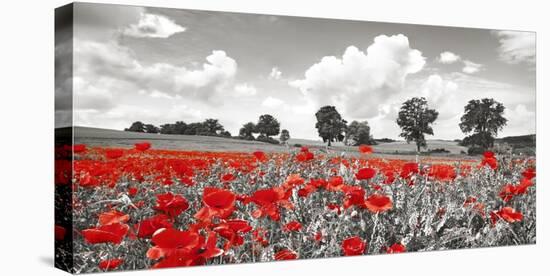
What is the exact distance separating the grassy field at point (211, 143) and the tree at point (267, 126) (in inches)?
4.1

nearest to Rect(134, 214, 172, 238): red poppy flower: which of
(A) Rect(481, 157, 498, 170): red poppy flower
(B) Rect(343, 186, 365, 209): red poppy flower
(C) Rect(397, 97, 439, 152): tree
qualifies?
(B) Rect(343, 186, 365, 209): red poppy flower

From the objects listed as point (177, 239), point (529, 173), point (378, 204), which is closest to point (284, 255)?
point (378, 204)

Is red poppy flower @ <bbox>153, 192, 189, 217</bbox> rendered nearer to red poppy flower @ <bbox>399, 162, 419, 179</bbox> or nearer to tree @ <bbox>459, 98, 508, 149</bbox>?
red poppy flower @ <bbox>399, 162, 419, 179</bbox>

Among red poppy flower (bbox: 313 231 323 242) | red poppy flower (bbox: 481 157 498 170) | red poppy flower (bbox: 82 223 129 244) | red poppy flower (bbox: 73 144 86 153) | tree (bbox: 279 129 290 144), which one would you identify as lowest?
red poppy flower (bbox: 313 231 323 242)

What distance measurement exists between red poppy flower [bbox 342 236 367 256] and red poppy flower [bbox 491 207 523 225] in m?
1.59

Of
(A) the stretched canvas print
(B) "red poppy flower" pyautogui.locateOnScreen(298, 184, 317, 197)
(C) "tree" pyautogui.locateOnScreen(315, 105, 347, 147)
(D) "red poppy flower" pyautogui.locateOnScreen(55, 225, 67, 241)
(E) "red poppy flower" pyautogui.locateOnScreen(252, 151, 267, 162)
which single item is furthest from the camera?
(C) "tree" pyautogui.locateOnScreen(315, 105, 347, 147)

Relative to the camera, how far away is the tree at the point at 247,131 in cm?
691

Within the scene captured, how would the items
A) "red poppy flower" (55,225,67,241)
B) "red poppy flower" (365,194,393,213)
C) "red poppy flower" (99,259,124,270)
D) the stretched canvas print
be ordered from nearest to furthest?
"red poppy flower" (99,259,124,270) < the stretched canvas print < "red poppy flower" (55,225,67,241) < "red poppy flower" (365,194,393,213)

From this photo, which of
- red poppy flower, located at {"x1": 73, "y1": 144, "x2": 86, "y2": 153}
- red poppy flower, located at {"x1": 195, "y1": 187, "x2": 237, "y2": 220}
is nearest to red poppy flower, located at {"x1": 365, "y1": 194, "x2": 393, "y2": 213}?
red poppy flower, located at {"x1": 195, "y1": 187, "x2": 237, "y2": 220}

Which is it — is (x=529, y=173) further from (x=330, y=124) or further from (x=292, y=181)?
(x=292, y=181)

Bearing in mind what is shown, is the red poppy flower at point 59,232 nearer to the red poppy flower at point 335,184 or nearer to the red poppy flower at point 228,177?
the red poppy flower at point 228,177

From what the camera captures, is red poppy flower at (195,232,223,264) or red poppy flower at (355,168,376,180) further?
red poppy flower at (355,168,376,180)

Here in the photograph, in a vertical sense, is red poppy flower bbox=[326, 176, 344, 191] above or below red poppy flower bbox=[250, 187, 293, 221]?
above

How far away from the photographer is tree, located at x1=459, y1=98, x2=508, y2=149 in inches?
314
